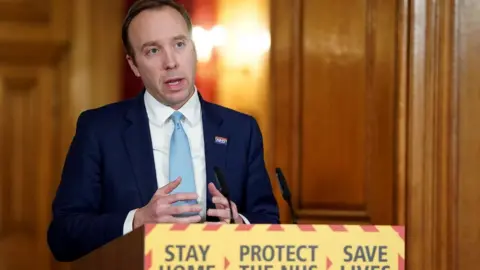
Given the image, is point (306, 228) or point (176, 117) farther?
point (176, 117)

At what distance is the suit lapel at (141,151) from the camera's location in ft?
6.03

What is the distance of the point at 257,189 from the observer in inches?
75.5

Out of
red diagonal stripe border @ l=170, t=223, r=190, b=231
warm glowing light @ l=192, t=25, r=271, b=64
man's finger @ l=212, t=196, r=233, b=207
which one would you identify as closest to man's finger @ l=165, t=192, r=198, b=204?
man's finger @ l=212, t=196, r=233, b=207

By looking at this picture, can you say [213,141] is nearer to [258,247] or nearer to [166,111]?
[166,111]

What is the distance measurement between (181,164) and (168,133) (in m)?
0.09

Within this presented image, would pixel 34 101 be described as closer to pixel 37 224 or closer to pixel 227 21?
pixel 37 224

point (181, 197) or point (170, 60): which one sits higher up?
point (170, 60)

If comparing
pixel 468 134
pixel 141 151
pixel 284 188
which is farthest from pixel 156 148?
pixel 468 134

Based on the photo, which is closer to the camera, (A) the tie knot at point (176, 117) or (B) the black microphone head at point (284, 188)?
(B) the black microphone head at point (284, 188)

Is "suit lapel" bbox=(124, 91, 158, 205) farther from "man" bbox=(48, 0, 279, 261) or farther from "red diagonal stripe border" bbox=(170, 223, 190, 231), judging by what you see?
"red diagonal stripe border" bbox=(170, 223, 190, 231)

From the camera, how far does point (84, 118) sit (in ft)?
6.36

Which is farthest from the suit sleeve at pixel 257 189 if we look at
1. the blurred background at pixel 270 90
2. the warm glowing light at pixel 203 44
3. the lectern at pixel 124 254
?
the warm glowing light at pixel 203 44

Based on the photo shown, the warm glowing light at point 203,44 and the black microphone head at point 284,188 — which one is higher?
the warm glowing light at point 203,44

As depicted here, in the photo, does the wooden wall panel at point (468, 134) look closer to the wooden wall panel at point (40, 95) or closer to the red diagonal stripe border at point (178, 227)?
the wooden wall panel at point (40, 95)
